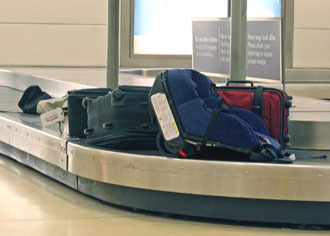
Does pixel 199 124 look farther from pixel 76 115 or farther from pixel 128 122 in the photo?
pixel 76 115

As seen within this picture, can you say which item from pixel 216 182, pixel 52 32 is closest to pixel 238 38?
pixel 216 182

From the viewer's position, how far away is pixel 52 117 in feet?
13.5

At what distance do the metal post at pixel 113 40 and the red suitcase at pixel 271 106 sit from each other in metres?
1.64

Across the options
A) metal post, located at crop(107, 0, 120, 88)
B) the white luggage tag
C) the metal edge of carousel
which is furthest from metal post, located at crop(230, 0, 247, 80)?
metal post, located at crop(107, 0, 120, 88)

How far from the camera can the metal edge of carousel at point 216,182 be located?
3.09 m

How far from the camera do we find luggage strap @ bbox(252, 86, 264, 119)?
11.3 ft

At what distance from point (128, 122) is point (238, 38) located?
0.81m

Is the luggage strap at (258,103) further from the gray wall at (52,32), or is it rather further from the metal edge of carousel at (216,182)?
the gray wall at (52,32)

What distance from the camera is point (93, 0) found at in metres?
11.1

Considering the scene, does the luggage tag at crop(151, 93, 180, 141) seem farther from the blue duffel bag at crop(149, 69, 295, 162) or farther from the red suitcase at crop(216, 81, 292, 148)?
the red suitcase at crop(216, 81, 292, 148)

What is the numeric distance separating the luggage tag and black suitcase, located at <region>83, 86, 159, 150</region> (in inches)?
8.3

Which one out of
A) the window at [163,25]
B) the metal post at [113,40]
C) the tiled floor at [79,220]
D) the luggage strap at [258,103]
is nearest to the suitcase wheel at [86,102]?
the tiled floor at [79,220]

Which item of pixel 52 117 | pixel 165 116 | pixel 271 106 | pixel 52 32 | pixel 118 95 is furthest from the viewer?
pixel 52 32

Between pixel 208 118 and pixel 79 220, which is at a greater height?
pixel 208 118
